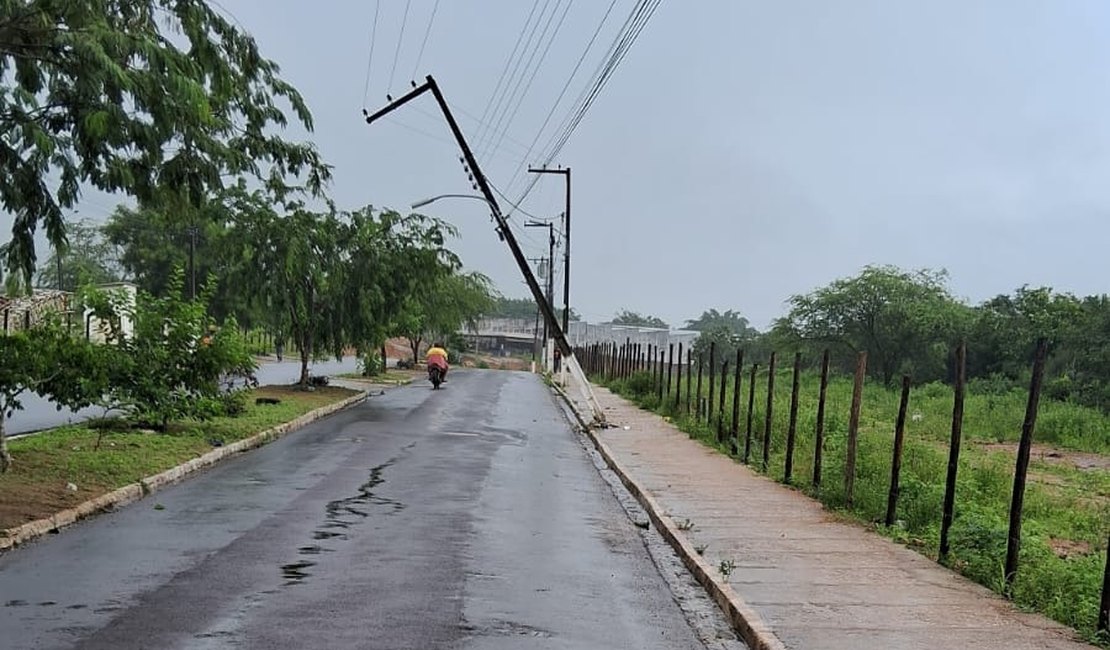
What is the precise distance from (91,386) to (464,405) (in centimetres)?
1985

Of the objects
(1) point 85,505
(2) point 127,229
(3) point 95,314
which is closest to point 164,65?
(1) point 85,505

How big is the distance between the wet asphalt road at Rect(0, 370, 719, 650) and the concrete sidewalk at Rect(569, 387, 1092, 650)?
59 cm

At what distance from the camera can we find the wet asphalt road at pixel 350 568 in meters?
7.33

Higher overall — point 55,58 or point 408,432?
point 55,58

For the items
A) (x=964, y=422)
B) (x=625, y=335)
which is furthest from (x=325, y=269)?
(x=625, y=335)

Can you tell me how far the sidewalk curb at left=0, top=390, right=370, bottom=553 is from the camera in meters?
10.4

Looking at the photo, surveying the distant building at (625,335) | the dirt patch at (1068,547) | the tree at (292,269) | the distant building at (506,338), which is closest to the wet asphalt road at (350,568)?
the dirt patch at (1068,547)

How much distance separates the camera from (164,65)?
8.88m

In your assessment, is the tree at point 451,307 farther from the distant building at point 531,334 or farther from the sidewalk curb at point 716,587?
the sidewalk curb at point 716,587

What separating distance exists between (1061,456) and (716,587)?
16.7m

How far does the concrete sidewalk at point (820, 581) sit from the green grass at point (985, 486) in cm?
26

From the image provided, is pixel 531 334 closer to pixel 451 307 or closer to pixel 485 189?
pixel 451 307

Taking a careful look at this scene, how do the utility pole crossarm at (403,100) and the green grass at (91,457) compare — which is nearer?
the green grass at (91,457)

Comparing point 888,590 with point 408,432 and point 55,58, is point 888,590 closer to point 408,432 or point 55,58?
point 55,58
